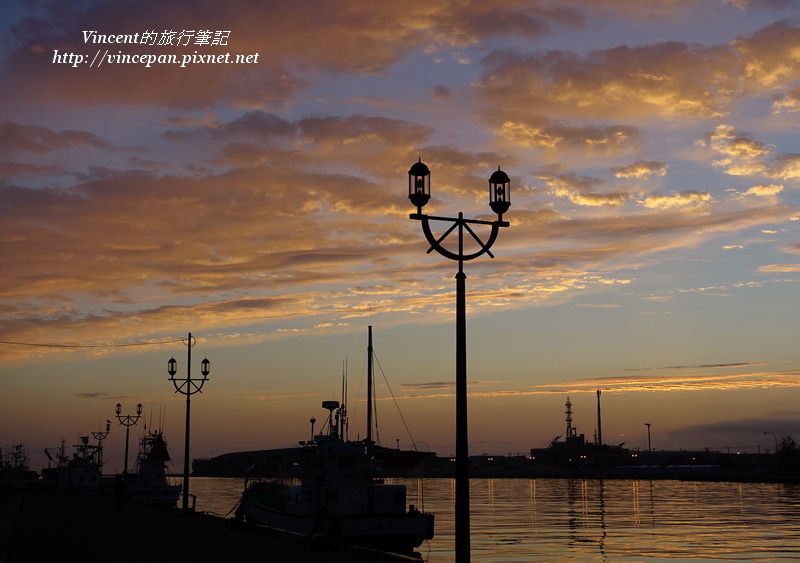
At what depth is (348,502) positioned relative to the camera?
43344mm

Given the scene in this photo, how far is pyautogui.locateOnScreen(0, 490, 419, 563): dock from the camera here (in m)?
27.5

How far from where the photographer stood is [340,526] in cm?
3984

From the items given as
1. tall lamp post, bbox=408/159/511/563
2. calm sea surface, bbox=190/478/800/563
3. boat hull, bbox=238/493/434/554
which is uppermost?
tall lamp post, bbox=408/159/511/563

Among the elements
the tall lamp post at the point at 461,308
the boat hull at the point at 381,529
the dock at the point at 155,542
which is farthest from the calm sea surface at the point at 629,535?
the tall lamp post at the point at 461,308

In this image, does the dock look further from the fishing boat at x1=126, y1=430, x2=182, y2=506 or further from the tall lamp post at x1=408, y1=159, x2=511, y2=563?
the fishing boat at x1=126, y1=430, x2=182, y2=506

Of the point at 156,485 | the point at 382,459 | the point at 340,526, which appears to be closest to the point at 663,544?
the point at 382,459

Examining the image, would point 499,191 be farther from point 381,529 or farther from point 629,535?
point 629,535

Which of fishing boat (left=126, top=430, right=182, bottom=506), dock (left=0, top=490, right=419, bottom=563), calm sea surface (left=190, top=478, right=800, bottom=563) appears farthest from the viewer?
fishing boat (left=126, top=430, right=182, bottom=506)

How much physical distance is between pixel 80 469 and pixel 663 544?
69.4 m

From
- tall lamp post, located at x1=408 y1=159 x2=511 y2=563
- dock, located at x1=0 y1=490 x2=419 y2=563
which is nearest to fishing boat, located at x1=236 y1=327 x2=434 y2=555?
dock, located at x1=0 y1=490 x2=419 y2=563

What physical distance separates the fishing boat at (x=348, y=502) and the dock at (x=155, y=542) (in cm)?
403

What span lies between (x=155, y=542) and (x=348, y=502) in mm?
12420

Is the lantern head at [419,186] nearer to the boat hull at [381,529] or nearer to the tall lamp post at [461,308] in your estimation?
the tall lamp post at [461,308]

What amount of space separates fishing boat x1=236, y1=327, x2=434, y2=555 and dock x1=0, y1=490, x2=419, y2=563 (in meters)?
4.03
